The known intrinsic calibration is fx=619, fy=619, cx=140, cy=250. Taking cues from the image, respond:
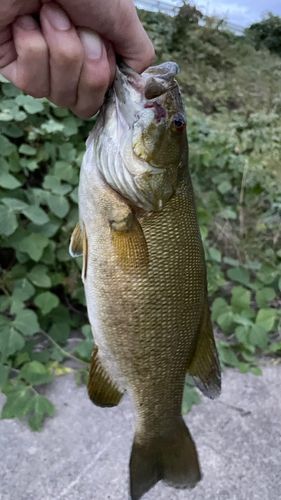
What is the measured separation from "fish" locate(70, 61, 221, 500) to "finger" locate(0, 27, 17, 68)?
9.5 inches

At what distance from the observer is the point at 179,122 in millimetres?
1341

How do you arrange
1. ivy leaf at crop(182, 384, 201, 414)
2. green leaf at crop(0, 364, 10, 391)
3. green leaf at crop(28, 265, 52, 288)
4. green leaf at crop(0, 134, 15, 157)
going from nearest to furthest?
green leaf at crop(0, 364, 10, 391) < ivy leaf at crop(182, 384, 201, 414) < green leaf at crop(28, 265, 52, 288) < green leaf at crop(0, 134, 15, 157)

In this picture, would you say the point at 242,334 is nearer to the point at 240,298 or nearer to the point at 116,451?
the point at 240,298

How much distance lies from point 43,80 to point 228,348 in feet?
7.03

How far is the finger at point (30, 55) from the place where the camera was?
3.99 ft

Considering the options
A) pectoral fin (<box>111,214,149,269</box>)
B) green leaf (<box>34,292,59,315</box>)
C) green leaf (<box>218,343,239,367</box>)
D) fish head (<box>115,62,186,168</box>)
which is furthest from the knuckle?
green leaf (<box>218,343,239,367</box>)

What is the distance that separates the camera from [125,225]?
1372 mm

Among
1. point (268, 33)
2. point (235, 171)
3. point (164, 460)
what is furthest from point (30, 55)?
point (235, 171)

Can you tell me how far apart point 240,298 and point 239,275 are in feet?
0.86

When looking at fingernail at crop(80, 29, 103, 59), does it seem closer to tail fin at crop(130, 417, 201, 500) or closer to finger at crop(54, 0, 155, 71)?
finger at crop(54, 0, 155, 71)

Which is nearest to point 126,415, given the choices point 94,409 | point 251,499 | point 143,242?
point 94,409

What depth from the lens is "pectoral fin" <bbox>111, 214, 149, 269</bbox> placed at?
1.37 m

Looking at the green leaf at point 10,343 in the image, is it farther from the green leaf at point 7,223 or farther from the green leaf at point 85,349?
the green leaf at point 7,223

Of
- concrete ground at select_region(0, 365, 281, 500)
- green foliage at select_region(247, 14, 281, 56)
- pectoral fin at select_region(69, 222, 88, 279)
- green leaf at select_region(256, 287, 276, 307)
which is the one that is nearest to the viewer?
pectoral fin at select_region(69, 222, 88, 279)
